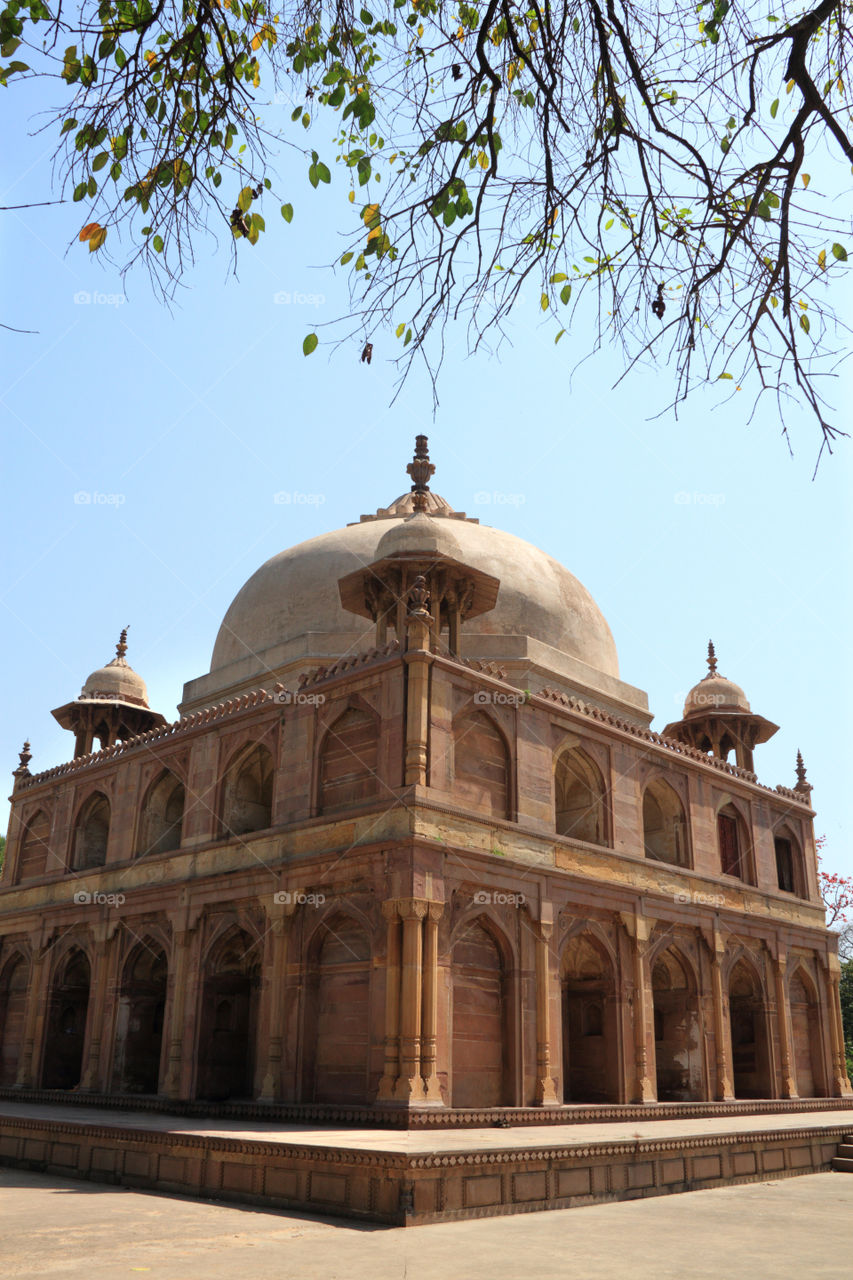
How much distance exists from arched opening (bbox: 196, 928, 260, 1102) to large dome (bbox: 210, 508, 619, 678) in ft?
21.8

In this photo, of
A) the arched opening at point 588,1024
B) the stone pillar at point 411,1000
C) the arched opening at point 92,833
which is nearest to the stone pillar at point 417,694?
the stone pillar at point 411,1000

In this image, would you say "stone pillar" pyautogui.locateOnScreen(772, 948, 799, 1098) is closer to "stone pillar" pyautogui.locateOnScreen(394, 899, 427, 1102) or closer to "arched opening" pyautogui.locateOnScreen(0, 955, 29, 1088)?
"stone pillar" pyautogui.locateOnScreen(394, 899, 427, 1102)

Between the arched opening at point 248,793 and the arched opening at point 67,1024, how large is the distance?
16.3 feet

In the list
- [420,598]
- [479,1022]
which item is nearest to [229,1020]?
[479,1022]

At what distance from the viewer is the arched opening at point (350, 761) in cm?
1689

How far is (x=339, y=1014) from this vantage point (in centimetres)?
1608

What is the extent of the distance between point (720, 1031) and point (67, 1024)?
13.0 m

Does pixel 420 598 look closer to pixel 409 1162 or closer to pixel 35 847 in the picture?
Answer: pixel 409 1162

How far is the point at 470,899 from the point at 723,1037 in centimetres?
738

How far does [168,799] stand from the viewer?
862 inches

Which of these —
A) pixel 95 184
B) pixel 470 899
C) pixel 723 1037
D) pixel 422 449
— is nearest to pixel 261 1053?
pixel 470 899

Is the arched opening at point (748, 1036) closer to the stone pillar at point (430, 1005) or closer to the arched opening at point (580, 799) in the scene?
the arched opening at point (580, 799)

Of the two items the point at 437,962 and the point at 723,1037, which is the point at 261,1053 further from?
the point at 723,1037

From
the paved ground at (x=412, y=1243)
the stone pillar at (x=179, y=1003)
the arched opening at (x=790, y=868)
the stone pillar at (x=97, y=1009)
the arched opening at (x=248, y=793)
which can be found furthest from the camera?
the arched opening at (x=790, y=868)
